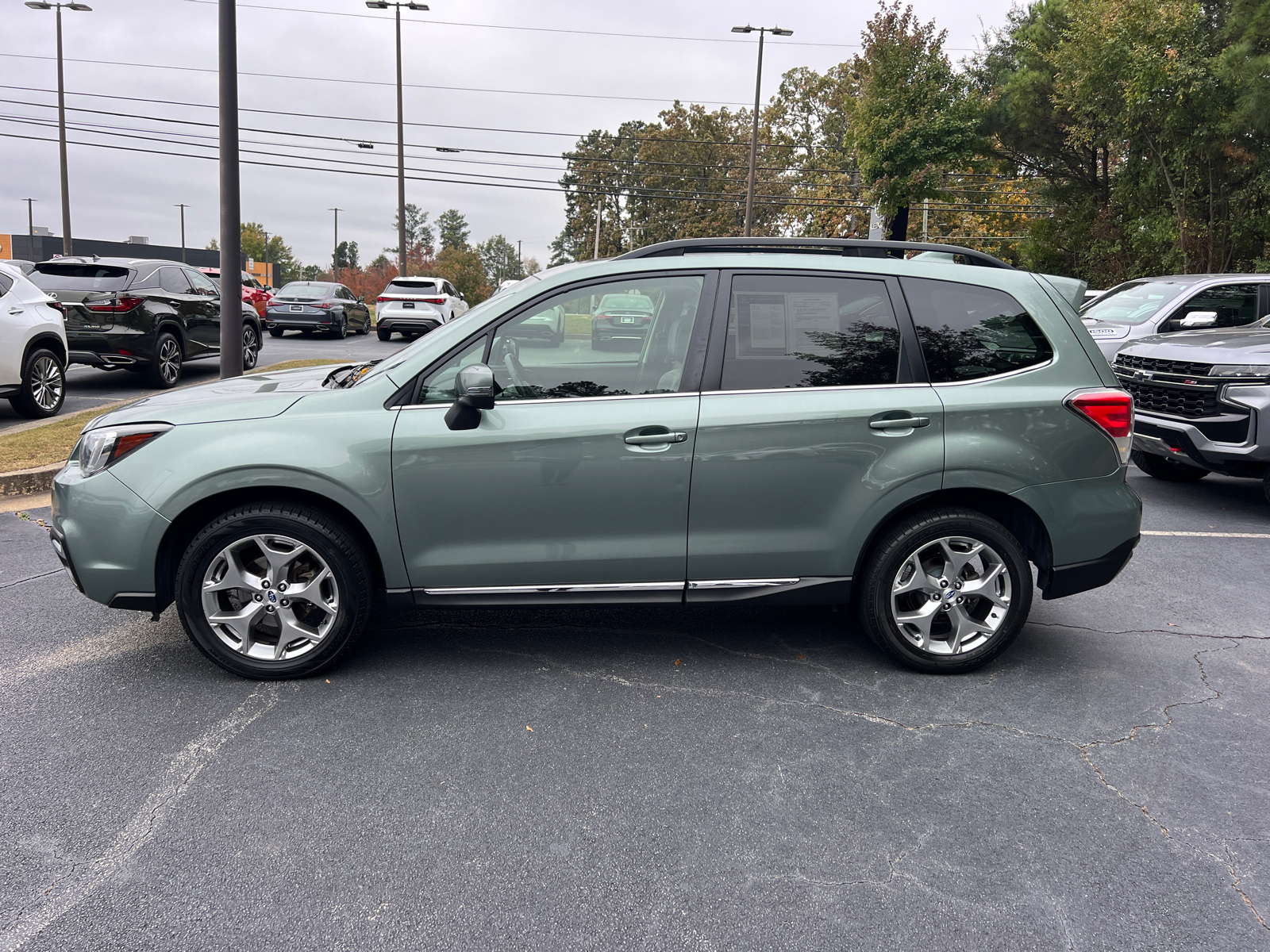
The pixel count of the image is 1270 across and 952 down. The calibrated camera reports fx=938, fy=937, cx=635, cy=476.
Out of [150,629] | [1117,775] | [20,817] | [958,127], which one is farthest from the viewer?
[958,127]

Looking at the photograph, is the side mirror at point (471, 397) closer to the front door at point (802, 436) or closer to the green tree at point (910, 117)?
the front door at point (802, 436)

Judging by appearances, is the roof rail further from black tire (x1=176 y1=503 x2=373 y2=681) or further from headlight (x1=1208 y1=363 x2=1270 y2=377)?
headlight (x1=1208 y1=363 x2=1270 y2=377)

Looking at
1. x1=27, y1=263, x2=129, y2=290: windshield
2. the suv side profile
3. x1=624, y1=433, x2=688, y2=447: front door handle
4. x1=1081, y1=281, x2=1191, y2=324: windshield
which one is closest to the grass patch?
the suv side profile

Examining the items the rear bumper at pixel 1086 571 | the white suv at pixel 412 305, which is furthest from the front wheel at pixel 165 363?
the rear bumper at pixel 1086 571

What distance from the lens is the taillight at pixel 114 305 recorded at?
1219 cm

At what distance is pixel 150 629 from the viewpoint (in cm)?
459

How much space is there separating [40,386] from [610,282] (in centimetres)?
884

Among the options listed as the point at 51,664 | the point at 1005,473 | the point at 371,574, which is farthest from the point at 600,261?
the point at 51,664

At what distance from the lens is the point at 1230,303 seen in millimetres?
10039

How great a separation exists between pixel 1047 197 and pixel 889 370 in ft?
103

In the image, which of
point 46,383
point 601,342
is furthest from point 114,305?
point 601,342

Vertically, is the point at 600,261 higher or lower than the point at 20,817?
higher

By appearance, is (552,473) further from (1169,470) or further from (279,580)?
(1169,470)

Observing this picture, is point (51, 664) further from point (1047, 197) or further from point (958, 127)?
point (1047, 197)
